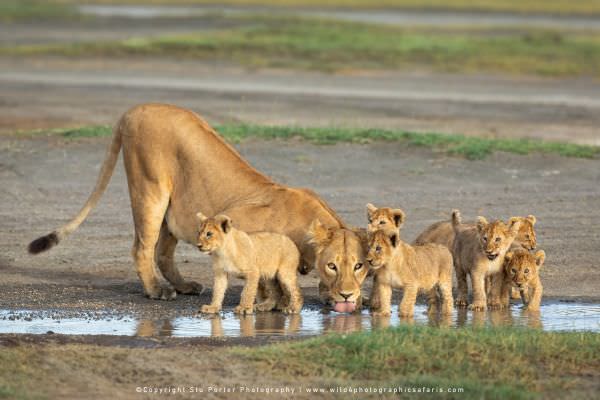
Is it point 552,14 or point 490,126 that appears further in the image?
point 552,14

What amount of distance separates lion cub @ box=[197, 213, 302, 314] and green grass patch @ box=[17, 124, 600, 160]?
Result: 6.85 metres

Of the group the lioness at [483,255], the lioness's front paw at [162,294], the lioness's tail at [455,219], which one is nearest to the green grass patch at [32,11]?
the lioness's front paw at [162,294]

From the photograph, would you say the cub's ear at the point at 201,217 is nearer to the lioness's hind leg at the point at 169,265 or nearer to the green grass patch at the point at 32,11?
the lioness's hind leg at the point at 169,265

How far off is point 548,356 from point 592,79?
2120 cm

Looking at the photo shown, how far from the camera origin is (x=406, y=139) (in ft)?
55.7

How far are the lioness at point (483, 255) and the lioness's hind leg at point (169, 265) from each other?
1.95 meters

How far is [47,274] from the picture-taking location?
11.5 m

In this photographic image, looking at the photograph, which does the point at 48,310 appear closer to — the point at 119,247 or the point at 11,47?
the point at 119,247

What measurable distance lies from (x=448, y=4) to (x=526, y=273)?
47.8 metres

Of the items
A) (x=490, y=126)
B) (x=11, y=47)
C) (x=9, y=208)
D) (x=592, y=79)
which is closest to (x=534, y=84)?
(x=592, y=79)

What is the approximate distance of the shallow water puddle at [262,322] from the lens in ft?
29.7

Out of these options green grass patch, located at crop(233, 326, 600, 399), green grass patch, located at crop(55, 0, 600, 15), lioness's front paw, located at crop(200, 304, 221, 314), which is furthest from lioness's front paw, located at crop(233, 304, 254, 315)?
green grass patch, located at crop(55, 0, 600, 15)

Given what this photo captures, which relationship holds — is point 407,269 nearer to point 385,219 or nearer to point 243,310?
point 385,219

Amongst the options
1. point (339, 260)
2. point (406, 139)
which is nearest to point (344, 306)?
point (339, 260)
